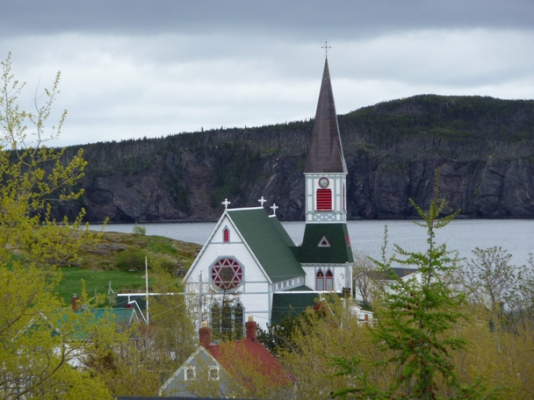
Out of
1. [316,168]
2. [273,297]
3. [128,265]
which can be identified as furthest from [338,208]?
[128,265]

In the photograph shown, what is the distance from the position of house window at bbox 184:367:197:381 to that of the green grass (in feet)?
91.0

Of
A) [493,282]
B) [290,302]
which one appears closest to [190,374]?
[290,302]

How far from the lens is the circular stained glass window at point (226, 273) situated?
49156 mm

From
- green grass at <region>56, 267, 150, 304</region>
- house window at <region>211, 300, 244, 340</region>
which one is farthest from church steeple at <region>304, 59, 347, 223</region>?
green grass at <region>56, 267, 150, 304</region>

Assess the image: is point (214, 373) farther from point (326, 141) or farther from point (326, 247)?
point (326, 141)

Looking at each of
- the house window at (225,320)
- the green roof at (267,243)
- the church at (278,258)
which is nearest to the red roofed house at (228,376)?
the church at (278,258)

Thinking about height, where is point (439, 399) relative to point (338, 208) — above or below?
below

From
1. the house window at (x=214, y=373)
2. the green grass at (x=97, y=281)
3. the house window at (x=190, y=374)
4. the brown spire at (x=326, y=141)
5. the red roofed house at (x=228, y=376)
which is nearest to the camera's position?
the red roofed house at (x=228, y=376)

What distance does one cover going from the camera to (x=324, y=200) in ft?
177

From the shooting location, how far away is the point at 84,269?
75938 millimetres

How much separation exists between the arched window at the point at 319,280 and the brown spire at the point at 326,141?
18.0ft

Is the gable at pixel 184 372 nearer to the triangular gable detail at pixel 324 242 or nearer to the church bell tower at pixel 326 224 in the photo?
the church bell tower at pixel 326 224

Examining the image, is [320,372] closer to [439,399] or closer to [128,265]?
[439,399]

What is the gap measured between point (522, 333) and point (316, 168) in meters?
19.9
